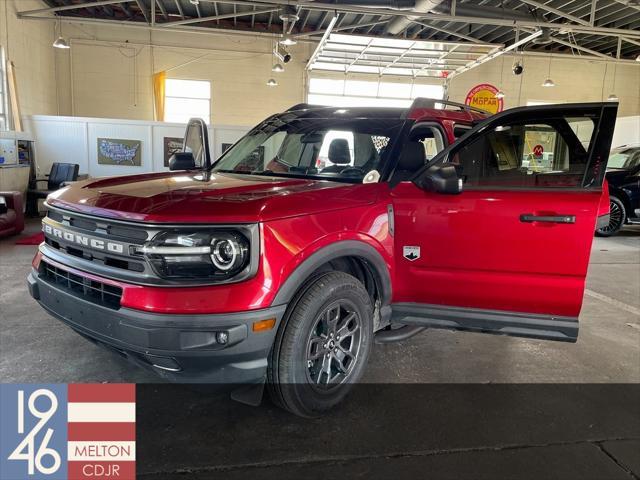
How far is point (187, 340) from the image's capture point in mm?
2131

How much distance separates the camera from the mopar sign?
2318 millimetres

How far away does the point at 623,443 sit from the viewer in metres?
2.60

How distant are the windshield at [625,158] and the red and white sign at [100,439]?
10127 mm

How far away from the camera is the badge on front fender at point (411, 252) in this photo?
3086mm

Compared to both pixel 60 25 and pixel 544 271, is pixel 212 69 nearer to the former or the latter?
pixel 60 25

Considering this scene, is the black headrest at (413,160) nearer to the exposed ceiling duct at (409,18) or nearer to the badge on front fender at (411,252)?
the badge on front fender at (411,252)

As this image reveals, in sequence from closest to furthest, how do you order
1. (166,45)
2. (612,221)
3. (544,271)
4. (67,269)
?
(67,269), (544,271), (612,221), (166,45)

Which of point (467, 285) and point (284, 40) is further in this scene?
point (284, 40)

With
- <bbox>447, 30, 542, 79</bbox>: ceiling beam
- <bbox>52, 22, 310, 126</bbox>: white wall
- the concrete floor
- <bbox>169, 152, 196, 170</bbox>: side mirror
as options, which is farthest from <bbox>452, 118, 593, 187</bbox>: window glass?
<bbox>52, 22, 310, 126</bbox>: white wall

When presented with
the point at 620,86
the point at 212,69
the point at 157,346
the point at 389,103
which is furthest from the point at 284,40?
the point at 620,86

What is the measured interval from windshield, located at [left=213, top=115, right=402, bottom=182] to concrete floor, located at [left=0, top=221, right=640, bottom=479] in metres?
1.42

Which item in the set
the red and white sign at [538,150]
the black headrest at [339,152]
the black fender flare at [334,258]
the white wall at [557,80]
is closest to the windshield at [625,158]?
the red and white sign at [538,150]

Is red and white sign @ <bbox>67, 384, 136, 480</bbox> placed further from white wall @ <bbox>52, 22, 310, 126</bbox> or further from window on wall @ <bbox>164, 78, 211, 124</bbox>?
white wall @ <bbox>52, 22, 310, 126</bbox>

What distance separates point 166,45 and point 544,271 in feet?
53.0
